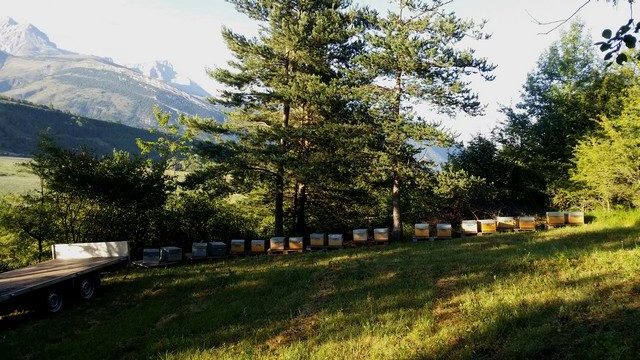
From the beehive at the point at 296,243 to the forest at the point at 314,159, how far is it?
147 inches

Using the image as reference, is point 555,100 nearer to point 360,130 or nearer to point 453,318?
point 360,130

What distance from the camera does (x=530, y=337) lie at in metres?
7.23

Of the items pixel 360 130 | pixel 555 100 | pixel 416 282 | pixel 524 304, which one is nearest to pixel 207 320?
pixel 416 282

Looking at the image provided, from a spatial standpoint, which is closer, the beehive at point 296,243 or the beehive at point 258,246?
the beehive at point 296,243

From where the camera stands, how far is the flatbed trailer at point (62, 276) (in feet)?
38.2

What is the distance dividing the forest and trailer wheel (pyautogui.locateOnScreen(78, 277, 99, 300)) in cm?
785

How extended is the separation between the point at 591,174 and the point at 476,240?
10.3m

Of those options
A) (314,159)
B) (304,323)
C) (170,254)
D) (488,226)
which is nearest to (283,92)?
(314,159)

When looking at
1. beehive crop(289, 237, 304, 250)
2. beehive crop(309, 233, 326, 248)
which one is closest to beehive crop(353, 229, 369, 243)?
beehive crop(309, 233, 326, 248)

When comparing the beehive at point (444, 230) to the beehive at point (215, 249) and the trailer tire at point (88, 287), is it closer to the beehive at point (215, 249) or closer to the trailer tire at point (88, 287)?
the beehive at point (215, 249)

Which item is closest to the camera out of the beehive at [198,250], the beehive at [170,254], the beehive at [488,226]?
the beehive at [170,254]

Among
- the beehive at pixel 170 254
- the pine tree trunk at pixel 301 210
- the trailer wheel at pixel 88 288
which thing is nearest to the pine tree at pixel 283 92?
the pine tree trunk at pixel 301 210

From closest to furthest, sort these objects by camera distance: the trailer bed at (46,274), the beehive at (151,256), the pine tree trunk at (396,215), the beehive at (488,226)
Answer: the trailer bed at (46,274), the beehive at (151,256), the beehive at (488,226), the pine tree trunk at (396,215)

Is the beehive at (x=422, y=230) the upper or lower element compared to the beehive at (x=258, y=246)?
upper
